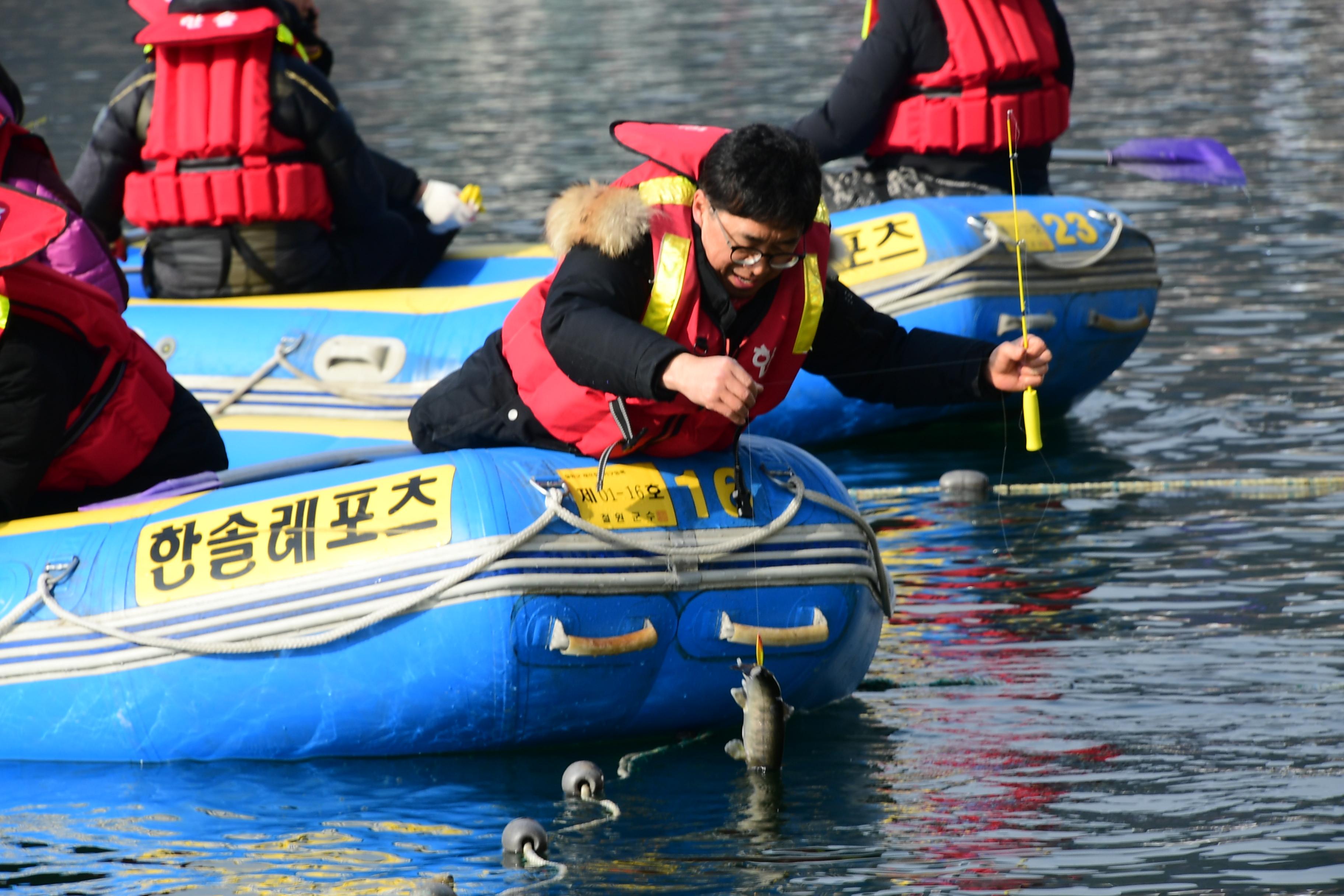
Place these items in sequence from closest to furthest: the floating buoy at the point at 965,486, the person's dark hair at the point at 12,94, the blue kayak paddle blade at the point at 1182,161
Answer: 1. the person's dark hair at the point at 12,94
2. the floating buoy at the point at 965,486
3. the blue kayak paddle blade at the point at 1182,161

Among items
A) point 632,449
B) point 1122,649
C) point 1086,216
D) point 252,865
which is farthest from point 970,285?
point 252,865

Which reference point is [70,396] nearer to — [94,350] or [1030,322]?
[94,350]

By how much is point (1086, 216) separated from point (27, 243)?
426 cm

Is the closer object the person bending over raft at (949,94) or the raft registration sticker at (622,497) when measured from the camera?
the raft registration sticker at (622,497)

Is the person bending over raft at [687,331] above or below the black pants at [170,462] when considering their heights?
above

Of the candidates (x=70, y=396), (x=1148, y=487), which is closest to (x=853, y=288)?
(x=1148, y=487)

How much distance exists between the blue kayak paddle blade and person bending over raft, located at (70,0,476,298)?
307 centimetres

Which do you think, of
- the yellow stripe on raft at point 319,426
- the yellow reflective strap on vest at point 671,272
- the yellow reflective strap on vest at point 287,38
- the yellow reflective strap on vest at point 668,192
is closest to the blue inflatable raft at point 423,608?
the yellow reflective strap on vest at point 671,272

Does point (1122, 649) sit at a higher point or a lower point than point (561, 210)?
lower

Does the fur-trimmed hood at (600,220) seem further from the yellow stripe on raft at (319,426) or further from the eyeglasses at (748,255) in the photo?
the yellow stripe on raft at (319,426)

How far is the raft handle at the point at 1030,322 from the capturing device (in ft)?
23.5

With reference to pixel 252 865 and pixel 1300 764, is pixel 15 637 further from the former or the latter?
pixel 1300 764

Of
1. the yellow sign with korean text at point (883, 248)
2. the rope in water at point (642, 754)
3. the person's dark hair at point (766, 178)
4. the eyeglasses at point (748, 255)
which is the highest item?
the person's dark hair at point (766, 178)

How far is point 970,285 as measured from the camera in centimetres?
713
